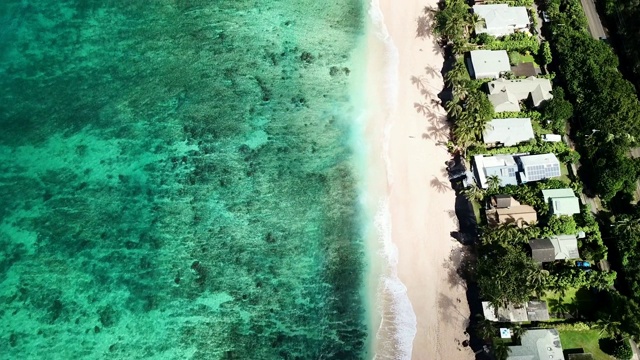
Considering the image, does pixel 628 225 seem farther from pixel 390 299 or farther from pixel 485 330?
pixel 390 299

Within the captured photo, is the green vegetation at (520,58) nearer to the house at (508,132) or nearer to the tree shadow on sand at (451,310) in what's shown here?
the house at (508,132)

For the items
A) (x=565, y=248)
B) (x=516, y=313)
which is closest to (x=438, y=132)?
(x=565, y=248)

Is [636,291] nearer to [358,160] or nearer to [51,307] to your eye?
[358,160]

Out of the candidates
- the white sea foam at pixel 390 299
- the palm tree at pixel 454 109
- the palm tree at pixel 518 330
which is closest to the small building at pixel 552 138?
the palm tree at pixel 454 109

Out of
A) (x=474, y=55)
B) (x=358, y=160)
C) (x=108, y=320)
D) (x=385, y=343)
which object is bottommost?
(x=385, y=343)

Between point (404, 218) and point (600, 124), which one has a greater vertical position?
point (600, 124)

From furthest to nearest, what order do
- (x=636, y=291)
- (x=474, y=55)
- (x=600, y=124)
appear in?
(x=474, y=55), (x=600, y=124), (x=636, y=291)

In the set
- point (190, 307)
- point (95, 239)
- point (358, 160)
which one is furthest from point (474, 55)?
point (95, 239)
